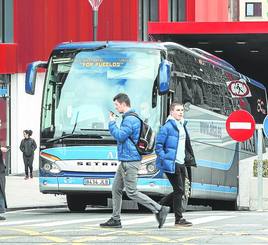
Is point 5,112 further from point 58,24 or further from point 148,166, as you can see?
point 148,166

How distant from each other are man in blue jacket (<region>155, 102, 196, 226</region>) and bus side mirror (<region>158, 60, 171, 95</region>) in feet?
10.2

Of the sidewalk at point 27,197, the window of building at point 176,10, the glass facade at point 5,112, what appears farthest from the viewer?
the window of building at point 176,10

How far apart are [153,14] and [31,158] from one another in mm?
12607

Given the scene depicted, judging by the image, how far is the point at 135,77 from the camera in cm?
1694

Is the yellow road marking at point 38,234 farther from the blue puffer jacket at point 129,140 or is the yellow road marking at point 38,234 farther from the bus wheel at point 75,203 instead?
the bus wheel at point 75,203

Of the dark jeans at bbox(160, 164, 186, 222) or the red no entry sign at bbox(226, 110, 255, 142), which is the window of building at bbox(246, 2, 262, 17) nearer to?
the red no entry sign at bbox(226, 110, 255, 142)

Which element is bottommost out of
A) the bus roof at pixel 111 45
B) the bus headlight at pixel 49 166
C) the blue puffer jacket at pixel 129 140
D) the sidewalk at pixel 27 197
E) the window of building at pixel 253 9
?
the sidewalk at pixel 27 197

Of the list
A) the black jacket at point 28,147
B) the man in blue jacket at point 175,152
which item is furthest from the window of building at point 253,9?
the man in blue jacket at point 175,152

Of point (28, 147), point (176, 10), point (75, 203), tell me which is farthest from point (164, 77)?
point (176, 10)

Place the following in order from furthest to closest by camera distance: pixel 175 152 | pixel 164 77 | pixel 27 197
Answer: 1. pixel 27 197
2. pixel 164 77
3. pixel 175 152

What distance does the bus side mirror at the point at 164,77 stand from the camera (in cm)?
1609

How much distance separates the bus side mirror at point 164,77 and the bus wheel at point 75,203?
390 centimetres

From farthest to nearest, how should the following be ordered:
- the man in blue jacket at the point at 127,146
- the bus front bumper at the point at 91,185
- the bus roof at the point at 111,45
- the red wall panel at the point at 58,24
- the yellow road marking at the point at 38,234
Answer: the red wall panel at the point at 58,24 → the bus roof at the point at 111,45 → the bus front bumper at the point at 91,185 → the man in blue jacket at the point at 127,146 → the yellow road marking at the point at 38,234

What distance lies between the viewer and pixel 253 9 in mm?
100875
